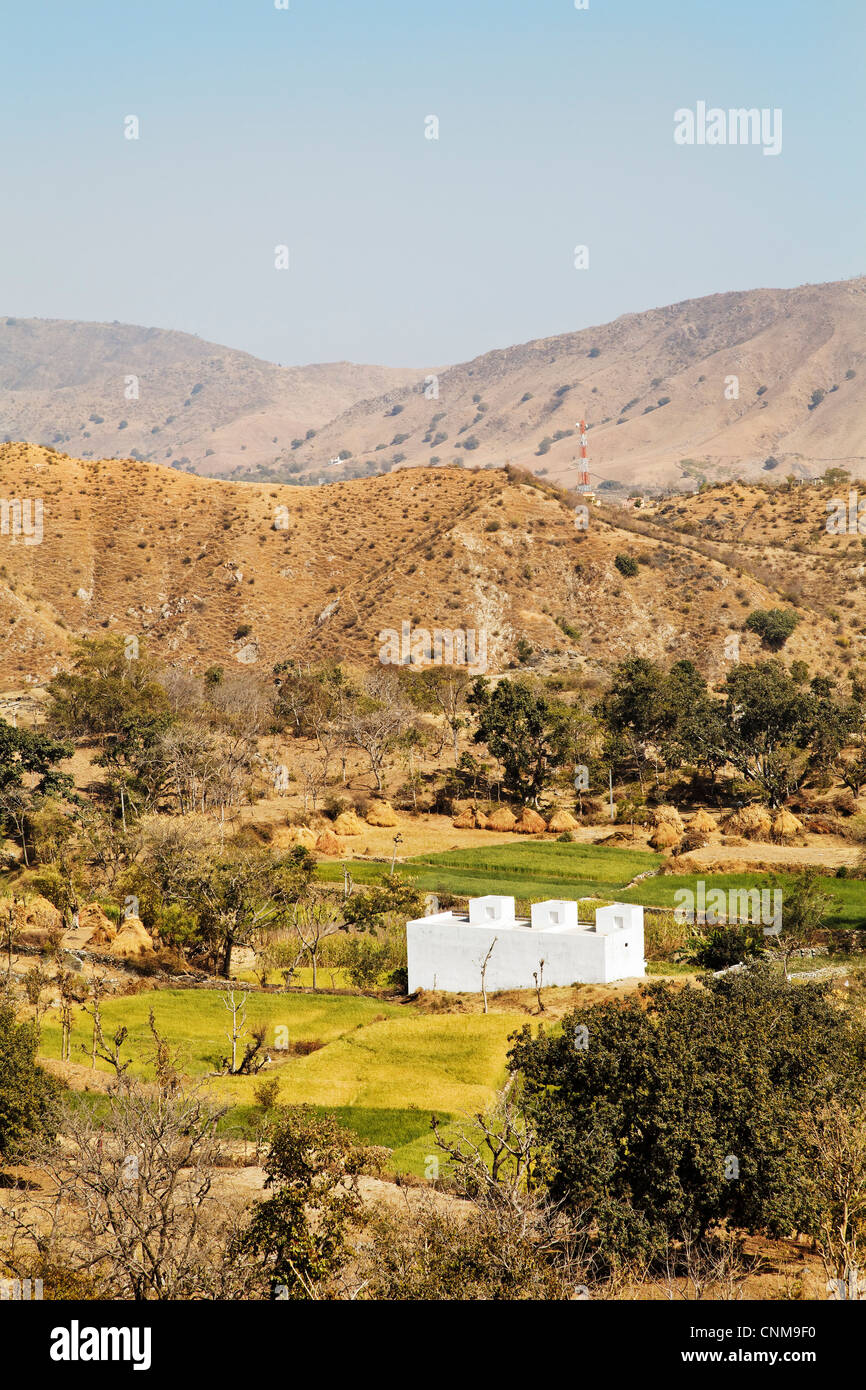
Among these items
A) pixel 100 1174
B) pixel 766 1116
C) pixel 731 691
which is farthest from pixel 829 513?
pixel 100 1174

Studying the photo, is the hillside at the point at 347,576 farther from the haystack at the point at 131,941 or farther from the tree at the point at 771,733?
the haystack at the point at 131,941

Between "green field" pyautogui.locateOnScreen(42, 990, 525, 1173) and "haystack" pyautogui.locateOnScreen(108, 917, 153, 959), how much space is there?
437 centimetres

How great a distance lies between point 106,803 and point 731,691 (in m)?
38.8

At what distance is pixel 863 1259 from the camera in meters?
24.2

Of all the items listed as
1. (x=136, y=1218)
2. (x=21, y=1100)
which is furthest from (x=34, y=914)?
(x=136, y=1218)

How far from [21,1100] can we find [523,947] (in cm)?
2130

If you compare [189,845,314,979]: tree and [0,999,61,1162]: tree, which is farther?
[189,845,314,979]: tree

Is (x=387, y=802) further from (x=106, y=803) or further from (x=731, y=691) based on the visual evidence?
(x=731, y=691)

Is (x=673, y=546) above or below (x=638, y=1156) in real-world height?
above

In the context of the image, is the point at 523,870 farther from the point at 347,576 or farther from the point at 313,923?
the point at 347,576

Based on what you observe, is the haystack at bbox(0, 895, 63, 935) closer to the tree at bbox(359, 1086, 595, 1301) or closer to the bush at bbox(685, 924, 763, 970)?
the bush at bbox(685, 924, 763, 970)

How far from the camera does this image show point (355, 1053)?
40.9 meters

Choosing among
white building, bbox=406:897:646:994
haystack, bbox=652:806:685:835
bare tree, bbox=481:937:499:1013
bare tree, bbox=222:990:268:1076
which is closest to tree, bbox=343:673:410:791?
haystack, bbox=652:806:685:835

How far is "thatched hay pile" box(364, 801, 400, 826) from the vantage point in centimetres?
7400
